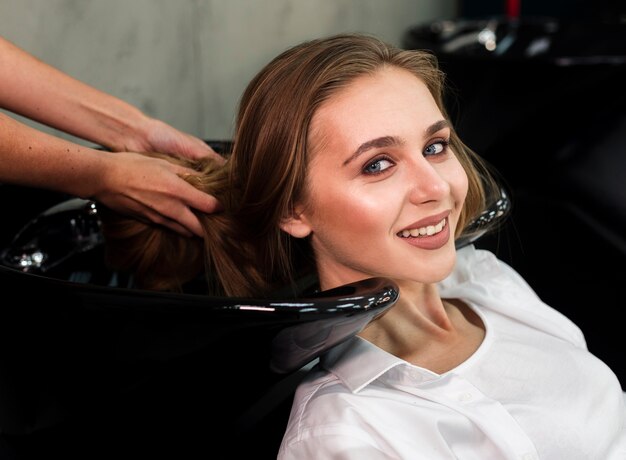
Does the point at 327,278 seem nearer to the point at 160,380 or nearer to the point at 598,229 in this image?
the point at 160,380

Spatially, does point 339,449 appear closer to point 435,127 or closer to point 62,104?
point 435,127

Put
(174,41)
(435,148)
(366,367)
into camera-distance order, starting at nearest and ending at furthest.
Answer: (366,367) → (435,148) → (174,41)

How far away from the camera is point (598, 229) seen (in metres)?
2.18

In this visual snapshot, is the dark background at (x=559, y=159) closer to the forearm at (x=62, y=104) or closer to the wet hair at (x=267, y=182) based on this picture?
the wet hair at (x=267, y=182)

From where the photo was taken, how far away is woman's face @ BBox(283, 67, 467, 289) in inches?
A: 46.0

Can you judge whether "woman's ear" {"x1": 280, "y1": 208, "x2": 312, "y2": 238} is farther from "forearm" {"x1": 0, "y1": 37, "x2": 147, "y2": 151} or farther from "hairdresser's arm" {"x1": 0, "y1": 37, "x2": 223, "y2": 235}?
"forearm" {"x1": 0, "y1": 37, "x2": 147, "y2": 151}

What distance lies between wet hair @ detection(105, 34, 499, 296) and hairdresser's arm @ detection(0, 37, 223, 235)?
39 mm

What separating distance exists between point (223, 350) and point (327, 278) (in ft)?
1.26

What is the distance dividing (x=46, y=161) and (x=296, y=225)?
1.14ft

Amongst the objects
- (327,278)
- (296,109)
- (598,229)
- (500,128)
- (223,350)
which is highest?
(296,109)

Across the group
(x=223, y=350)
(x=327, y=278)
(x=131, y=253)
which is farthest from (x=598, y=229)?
(x=223, y=350)

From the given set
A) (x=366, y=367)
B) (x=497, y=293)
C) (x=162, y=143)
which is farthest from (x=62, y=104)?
(x=497, y=293)

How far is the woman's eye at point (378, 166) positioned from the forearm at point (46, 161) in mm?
374

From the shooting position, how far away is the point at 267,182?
1.23 meters
